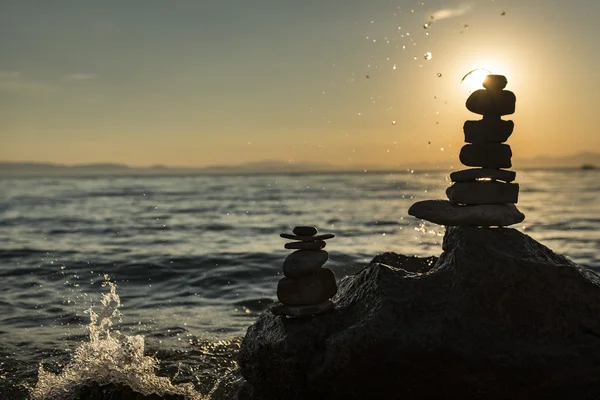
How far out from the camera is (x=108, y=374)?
9812 millimetres

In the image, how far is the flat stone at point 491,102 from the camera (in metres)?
7.90

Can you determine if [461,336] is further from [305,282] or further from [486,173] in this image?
[486,173]

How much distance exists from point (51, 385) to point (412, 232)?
86.3 feet

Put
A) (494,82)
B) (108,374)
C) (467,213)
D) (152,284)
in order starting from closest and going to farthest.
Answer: (467,213), (494,82), (108,374), (152,284)

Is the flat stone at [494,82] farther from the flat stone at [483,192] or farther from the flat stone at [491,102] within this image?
the flat stone at [483,192]

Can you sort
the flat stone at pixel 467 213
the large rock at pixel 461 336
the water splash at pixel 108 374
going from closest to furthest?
the large rock at pixel 461 336 < the flat stone at pixel 467 213 < the water splash at pixel 108 374

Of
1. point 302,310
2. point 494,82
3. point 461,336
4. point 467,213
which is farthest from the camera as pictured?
point 494,82

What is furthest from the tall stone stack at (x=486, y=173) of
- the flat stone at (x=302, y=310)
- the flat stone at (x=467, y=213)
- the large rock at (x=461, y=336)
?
the flat stone at (x=302, y=310)

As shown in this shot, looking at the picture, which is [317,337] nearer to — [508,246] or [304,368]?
[304,368]

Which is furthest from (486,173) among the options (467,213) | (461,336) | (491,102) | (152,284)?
(152,284)

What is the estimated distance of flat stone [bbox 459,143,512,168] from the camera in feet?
26.1

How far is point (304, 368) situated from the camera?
729cm

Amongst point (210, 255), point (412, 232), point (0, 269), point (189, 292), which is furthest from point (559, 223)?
point (0, 269)

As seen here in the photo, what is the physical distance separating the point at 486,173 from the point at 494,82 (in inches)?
45.5
